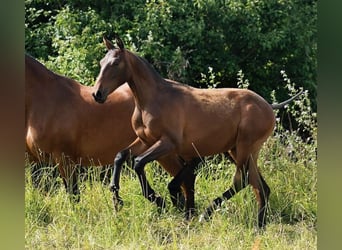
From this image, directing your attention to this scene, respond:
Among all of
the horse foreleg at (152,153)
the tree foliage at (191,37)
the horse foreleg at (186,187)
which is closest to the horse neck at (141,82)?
the horse foreleg at (152,153)

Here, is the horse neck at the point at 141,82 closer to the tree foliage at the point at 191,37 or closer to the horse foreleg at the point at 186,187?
the horse foreleg at the point at 186,187

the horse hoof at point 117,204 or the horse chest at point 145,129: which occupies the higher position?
the horse chest at point 145,129

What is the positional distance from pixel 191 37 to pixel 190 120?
253cm

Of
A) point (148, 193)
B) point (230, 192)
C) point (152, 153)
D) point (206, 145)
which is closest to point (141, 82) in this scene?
point (152, 153)

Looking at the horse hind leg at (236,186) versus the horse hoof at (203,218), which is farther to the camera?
the horse hind leg at (236,186)

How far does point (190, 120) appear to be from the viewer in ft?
13.3

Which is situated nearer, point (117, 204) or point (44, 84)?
point (117, 204)

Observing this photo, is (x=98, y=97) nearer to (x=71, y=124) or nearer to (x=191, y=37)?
(x=71, y=124)

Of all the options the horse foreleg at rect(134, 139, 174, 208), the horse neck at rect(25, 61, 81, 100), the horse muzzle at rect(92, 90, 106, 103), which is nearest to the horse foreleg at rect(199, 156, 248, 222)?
the horse foreleg at rect(134, 139, 174, 208)

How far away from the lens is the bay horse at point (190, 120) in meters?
3.89

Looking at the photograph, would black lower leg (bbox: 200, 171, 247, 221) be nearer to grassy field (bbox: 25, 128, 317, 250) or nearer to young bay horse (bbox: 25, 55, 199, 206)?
grassy field (bbox: 25, 128, 317, 250)

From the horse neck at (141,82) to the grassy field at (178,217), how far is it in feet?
2.22

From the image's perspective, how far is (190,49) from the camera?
6.84 m
